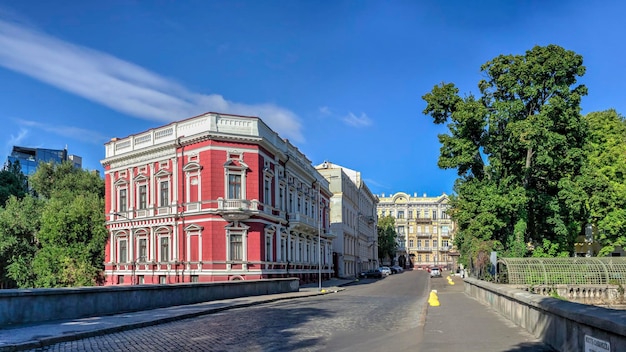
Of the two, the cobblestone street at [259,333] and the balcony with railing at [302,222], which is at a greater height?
the balcony with railing at [302,222]

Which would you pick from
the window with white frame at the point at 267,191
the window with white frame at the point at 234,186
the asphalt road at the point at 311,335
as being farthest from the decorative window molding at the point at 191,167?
the asphalt road at the point at 311,335

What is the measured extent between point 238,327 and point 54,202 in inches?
1521

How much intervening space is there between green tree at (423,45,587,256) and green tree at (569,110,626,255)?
128 centimetres

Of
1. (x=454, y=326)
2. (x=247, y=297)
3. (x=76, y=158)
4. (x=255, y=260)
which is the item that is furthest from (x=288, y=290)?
(x=76, y=158)

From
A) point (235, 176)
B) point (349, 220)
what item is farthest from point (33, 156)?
point (235, 176)

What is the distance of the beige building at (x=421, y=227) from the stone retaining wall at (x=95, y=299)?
108 m

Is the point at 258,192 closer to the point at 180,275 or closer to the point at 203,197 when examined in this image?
the point at 203,197

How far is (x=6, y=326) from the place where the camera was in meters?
13.8

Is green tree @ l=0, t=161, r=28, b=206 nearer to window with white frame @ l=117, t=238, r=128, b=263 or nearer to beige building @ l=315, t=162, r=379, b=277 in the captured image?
window with white frame @ l=117, t=238, r=128, b=263

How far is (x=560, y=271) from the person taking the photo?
82.6 feet

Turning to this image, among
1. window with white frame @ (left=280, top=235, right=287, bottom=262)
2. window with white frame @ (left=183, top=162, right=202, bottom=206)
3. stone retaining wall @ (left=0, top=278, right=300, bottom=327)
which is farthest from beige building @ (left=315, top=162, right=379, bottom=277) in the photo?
stone retaining wall @ (left=0, top=278, right=300, bottom=327)

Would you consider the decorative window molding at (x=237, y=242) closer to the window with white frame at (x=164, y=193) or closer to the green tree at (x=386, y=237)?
the window with white frame at (x=164, y=193)

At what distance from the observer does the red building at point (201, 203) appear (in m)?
37.0

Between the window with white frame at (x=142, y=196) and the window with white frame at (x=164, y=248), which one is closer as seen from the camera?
the window with white frame at (x=164, y=248)
